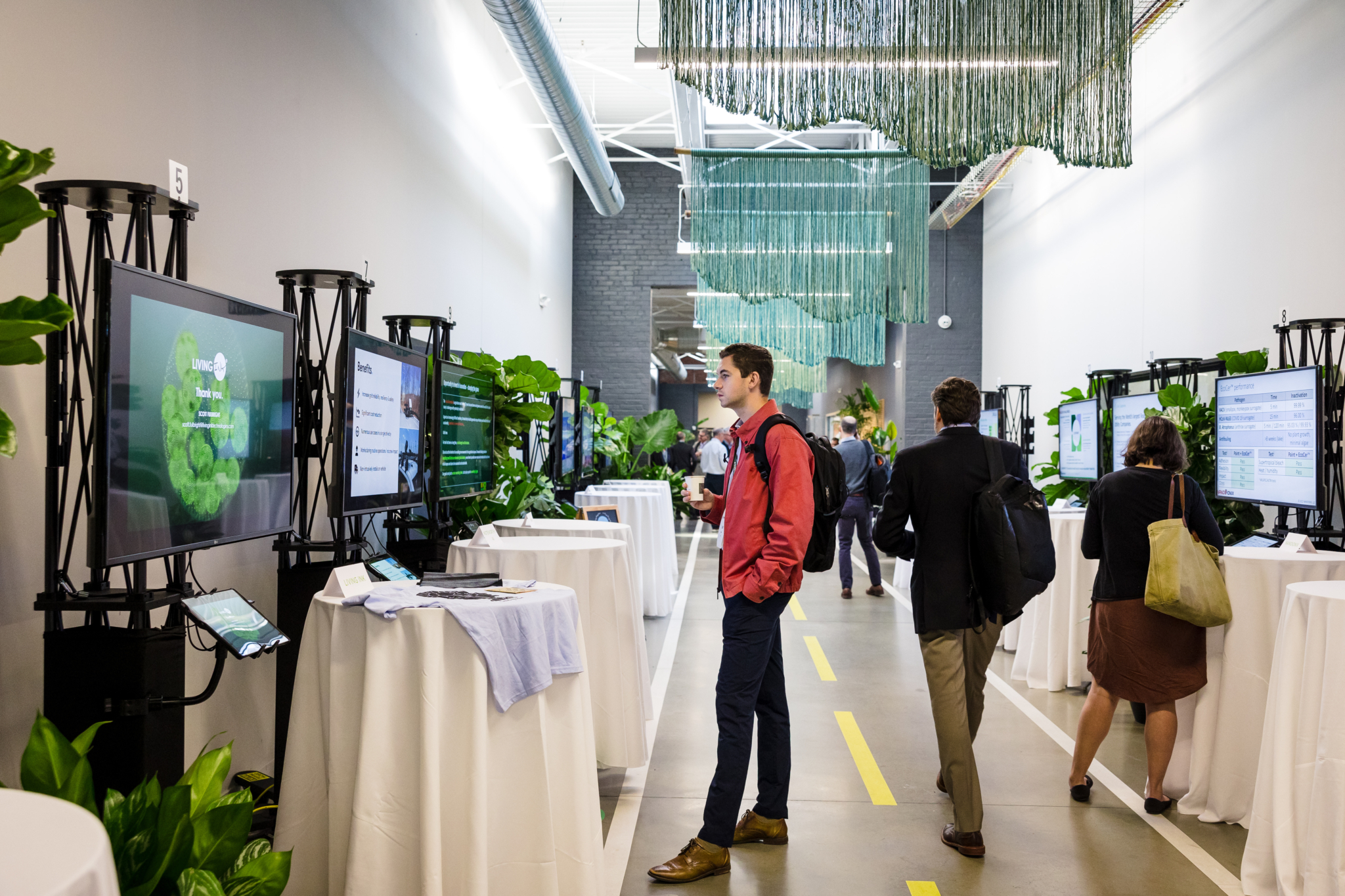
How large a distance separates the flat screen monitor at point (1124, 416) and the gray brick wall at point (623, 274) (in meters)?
7.65

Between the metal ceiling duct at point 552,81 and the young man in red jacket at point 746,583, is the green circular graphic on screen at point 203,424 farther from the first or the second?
the metal ceiling duct at point 552,81

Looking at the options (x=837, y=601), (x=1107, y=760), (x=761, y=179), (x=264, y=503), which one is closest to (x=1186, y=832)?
(x=1107, y=760)

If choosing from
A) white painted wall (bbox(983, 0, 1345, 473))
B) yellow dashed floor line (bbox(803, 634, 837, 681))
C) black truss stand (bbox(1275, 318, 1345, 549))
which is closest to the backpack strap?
black truss stand (bbox(1275, 318, 1345, 549))

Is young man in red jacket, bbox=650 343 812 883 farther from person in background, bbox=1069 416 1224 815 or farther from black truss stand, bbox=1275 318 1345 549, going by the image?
black truss stand, bbox=1275 318 1345 549

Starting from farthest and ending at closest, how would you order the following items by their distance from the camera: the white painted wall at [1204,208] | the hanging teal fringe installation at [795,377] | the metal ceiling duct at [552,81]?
the hanging teal fringe installation at [795,377] → the metal ceiling duct at [552,81] → the white painted wall at [1204,208]

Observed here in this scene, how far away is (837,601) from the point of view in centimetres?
820

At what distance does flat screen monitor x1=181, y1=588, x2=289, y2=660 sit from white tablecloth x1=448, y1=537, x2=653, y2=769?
47.9 inches

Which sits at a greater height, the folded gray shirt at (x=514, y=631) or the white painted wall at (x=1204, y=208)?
the white painted wall at (x=1204, y=208)

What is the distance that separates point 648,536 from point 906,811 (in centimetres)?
396

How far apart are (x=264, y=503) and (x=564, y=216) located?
416 inches

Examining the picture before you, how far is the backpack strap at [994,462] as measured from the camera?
125 inches

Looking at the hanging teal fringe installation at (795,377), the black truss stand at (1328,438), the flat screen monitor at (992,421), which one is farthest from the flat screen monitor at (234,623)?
the hanging teal fringe installation at (795,377)

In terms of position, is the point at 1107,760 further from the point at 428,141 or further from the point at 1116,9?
the point at 428,141

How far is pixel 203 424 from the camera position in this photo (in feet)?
8.57
